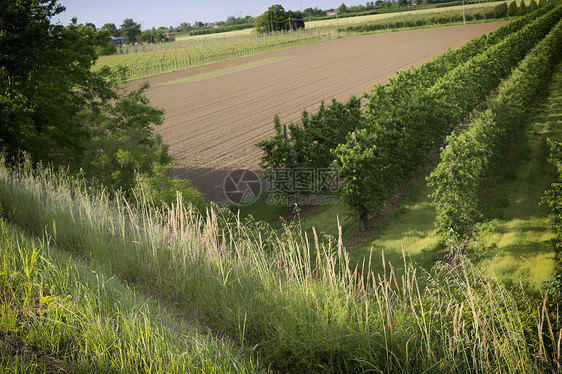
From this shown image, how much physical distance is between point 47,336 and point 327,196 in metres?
12.3

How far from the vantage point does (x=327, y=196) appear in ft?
49.5

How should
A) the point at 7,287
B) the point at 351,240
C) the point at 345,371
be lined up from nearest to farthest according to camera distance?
1. the point at 345,371
2. the point at 7,287
3. the point at 351,240

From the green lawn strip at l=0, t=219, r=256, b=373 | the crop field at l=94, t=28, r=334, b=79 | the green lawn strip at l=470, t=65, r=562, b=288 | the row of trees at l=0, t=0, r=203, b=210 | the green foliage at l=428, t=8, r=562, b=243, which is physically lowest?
the green lawn strip at l=470, t=65, r=562, b=288

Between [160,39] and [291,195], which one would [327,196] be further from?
[160,39]

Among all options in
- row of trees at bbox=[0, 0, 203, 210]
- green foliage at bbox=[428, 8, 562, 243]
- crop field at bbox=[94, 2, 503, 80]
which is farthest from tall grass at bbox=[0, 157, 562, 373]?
crop field at bbox=[94, 2, 503, 80]

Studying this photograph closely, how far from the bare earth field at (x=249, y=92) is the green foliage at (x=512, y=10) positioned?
25.3 metres

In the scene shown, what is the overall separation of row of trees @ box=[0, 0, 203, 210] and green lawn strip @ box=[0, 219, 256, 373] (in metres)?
7.86

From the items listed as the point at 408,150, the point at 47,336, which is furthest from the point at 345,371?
the point at 408,150

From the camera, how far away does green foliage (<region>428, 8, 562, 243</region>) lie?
1037 centimetres

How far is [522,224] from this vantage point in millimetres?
11195

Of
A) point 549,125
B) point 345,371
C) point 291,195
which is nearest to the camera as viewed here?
point 345,371

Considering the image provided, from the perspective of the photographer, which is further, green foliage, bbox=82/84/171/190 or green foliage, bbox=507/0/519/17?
green foliage, bbox=507/0/519/17

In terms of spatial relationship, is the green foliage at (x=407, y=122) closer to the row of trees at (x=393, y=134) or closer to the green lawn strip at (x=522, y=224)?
the row of trees at (x=393, y=134)

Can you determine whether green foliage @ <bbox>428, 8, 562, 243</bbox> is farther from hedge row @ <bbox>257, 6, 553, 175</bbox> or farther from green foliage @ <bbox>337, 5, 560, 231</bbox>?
hedge row @ <bbox>257, 6, 553, 175</bbox>
